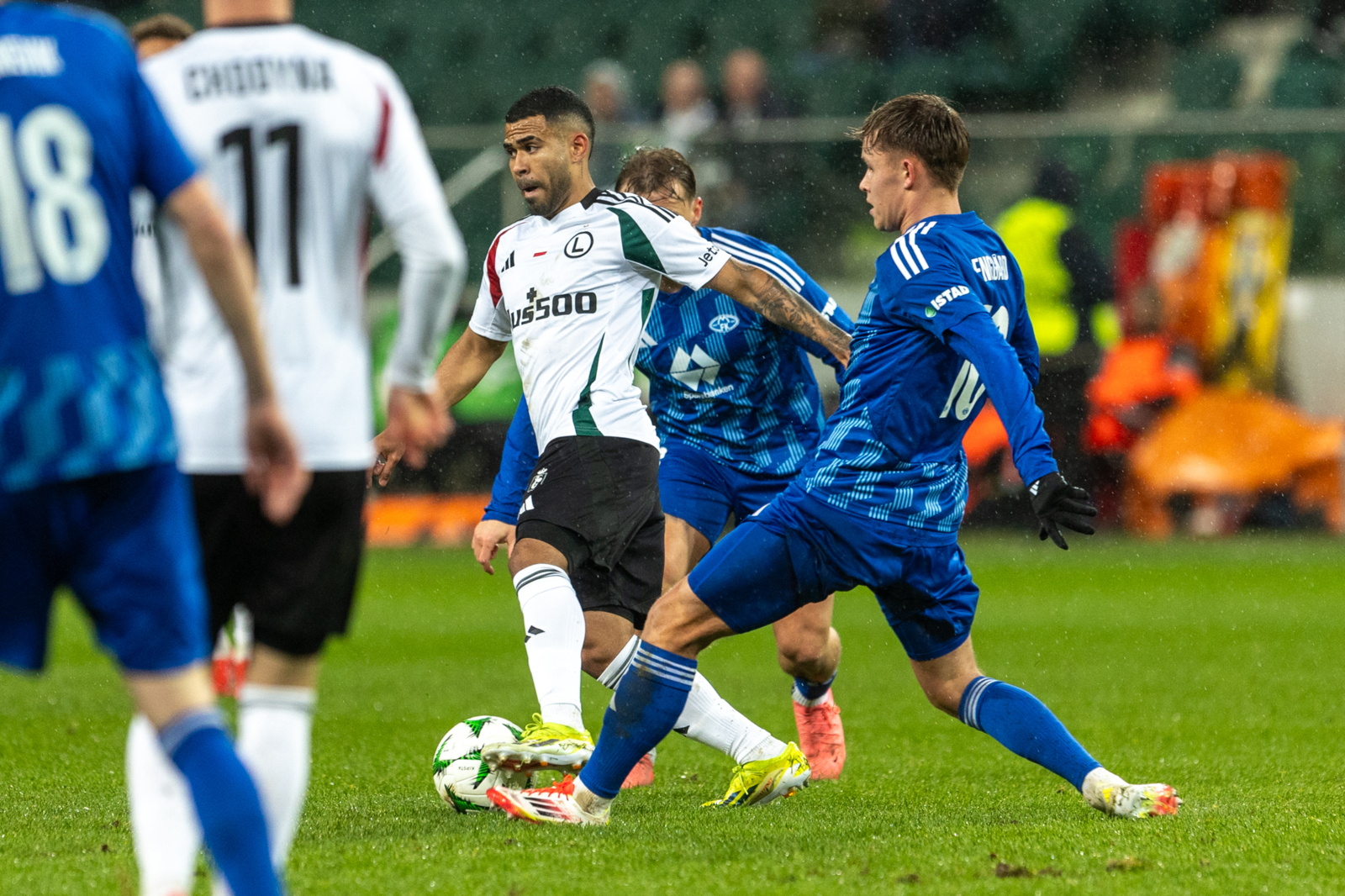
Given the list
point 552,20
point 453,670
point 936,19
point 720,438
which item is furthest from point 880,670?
point 552,20

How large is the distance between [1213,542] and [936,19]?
19.9 ft

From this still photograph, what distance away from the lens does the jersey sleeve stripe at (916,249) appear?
14.6 feet

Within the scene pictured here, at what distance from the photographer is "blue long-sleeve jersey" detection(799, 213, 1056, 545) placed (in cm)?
443

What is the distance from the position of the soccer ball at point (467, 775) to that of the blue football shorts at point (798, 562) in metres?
0.92

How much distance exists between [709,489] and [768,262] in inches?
35.5

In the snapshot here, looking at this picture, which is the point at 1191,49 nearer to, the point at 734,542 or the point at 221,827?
the point at 734,542

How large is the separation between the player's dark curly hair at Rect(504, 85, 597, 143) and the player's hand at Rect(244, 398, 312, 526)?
2.64 metres

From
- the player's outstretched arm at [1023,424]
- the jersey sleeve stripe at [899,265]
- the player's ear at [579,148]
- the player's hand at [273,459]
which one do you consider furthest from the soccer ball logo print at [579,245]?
the player's hand at [273,459]

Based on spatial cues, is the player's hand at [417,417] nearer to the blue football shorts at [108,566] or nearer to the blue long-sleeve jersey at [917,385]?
the blue football shorts at [108,566]

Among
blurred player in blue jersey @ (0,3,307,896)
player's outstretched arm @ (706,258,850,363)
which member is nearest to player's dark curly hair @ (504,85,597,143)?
player's outstretched arm @ (706,258,850,363)

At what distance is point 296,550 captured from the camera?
123 inches

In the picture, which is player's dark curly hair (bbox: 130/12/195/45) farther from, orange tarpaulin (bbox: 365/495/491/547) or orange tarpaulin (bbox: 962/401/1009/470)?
orange tarpaulin (bbox: 962/401/1009/470)

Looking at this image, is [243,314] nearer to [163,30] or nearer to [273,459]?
[273,459]

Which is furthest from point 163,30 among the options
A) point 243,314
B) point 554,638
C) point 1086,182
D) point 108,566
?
point 1086,182
